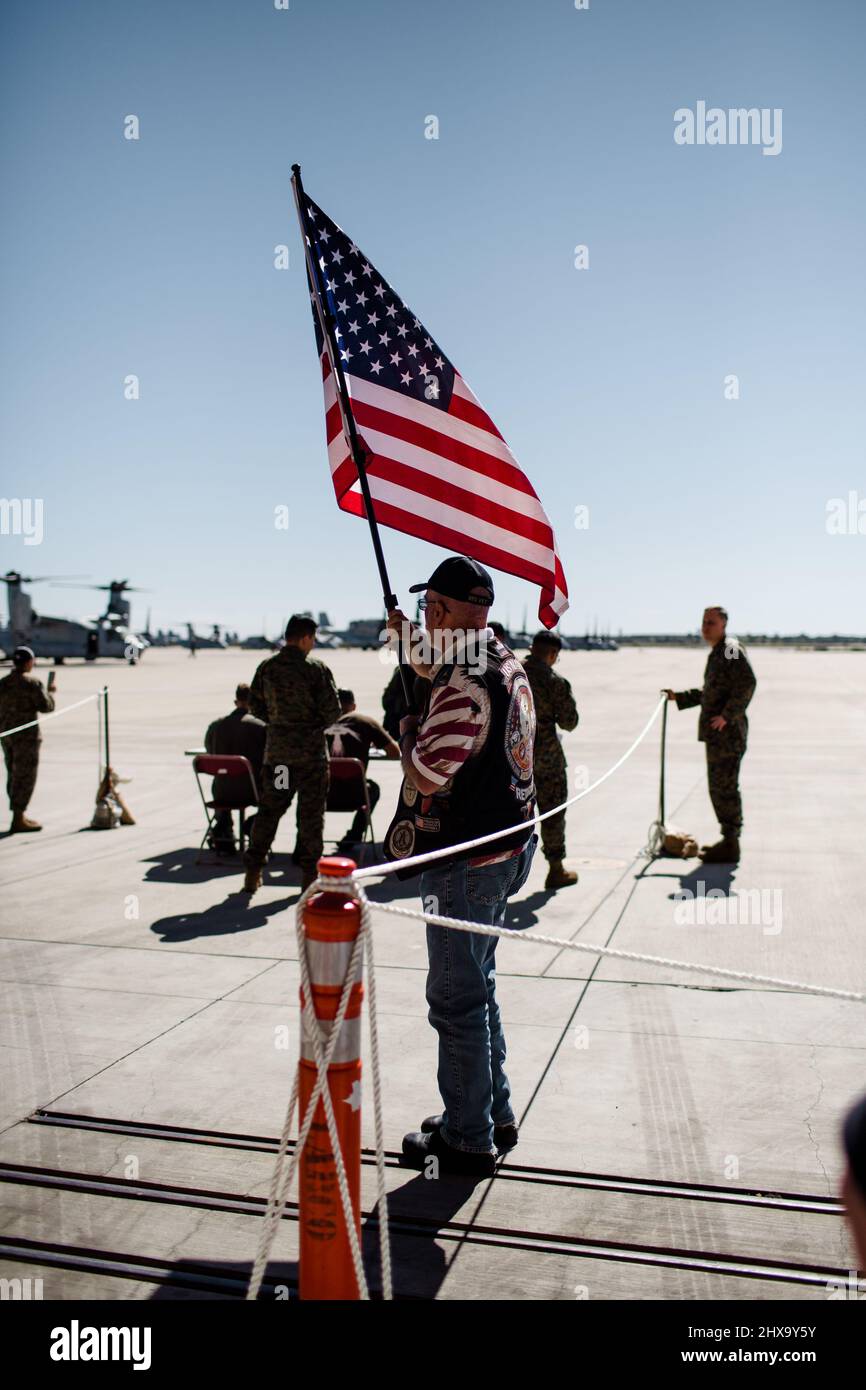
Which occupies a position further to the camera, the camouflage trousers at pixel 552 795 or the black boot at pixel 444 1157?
the camouflage trousers at pixel 552 795

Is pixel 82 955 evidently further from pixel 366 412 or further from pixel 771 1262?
pixel 771 1262

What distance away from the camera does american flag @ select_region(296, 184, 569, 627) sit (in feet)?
14.6

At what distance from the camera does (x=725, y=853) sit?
8.52 metres

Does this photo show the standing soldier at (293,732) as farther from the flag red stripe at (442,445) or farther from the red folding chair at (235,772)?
the flag red stripe at (442,445)

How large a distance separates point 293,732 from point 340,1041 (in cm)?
517

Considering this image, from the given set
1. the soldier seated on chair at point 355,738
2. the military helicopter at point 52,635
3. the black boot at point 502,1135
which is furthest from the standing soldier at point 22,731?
the military helicopter at point 52,635

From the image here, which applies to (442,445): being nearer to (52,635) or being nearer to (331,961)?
(331,961)

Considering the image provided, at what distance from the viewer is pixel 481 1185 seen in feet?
11.3

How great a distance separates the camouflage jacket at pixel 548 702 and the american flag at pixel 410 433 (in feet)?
9.45

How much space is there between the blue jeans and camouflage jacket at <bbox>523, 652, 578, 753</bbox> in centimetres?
414

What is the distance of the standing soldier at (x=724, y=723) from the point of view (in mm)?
8320
